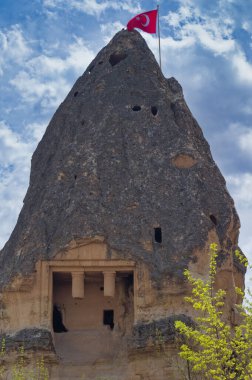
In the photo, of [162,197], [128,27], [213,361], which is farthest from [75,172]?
[213,361]

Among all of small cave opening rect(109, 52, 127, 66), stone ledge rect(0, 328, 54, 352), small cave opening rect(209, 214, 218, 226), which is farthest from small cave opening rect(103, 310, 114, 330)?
small cave opening rect(109, 52, 127, 66)

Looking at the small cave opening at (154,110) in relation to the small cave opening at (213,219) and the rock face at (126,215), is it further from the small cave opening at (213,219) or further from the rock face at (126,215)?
the small cave opening at (213,219)

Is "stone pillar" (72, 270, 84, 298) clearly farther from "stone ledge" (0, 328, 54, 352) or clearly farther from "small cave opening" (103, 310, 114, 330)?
"stone ledge" (0, 328, 54, 352)

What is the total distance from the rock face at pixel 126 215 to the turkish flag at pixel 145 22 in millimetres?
2763

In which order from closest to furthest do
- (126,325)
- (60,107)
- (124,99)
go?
1. (126,325)
2. (124,99)
3. (60,107)

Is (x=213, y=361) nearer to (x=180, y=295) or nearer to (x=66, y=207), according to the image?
(x=180, y=295)

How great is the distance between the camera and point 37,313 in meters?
22.7

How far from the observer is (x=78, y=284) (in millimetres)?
23062

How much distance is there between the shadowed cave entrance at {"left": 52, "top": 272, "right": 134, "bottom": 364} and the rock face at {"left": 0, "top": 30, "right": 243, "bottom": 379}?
0.06 m

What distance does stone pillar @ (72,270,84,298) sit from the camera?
23.0 meters

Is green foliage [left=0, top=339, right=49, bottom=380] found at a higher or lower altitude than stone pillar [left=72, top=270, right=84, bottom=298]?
Answer: lower

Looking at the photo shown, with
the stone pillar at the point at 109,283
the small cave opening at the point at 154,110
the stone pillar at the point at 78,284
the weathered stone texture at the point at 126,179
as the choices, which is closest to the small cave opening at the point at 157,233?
the weathered stone texture at the point at 126,179

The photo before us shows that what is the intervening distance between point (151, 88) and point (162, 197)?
4.56 metres

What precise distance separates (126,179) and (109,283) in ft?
11.1
